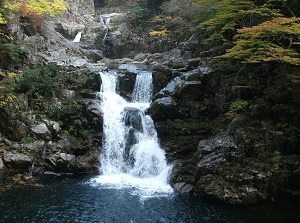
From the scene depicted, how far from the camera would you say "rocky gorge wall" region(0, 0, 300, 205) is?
14.0 meters

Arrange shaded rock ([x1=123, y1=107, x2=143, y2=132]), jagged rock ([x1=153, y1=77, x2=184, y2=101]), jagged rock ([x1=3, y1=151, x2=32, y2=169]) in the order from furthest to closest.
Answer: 1. shaded rock ([x1=123, y1=107, x2=143, y2=132])
2. jagged rock ([x1=153, y1=77, x2=184, y2=101])
3. jagged rock ([x1=3, y1=151, x2=32, y2=169])

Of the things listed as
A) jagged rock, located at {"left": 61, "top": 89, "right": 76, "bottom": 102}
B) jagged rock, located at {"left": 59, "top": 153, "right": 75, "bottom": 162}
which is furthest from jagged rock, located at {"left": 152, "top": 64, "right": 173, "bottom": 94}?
jagged rock, located at {"left": 59, "top": 153, "right": 75, "bottom": 162}

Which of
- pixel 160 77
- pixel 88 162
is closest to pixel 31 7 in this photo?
pixel 160 77

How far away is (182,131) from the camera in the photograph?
1814 cm

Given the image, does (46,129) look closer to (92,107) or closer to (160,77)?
(92,107)

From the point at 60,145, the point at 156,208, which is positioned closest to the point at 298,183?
the point at 156,208

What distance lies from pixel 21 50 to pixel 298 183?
1904cm

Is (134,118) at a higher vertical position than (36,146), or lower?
higher

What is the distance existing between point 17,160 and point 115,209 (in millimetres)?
7278

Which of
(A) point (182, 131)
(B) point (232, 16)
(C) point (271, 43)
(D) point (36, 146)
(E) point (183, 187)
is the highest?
(B) point (232, 16)

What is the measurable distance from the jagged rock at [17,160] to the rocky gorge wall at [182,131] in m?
0.05

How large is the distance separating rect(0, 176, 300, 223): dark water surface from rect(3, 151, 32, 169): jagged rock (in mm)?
2244

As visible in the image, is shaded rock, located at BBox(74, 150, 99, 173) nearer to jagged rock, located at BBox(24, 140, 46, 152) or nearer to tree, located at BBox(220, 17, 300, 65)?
jagged rock, located at BBox(24, 140, 46, 152)

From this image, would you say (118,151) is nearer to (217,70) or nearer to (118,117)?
(118,117)
